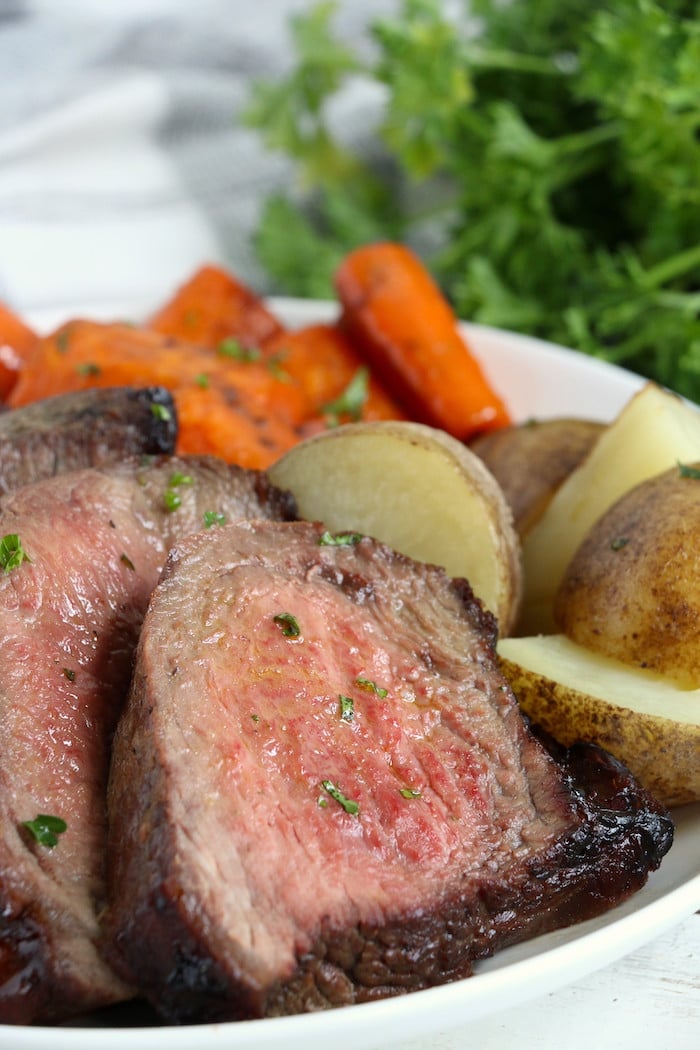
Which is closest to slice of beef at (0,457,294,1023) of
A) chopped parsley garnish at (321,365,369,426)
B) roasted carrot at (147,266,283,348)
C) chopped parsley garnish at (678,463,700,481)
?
chopped parsley garnish at (678,463,700,481)

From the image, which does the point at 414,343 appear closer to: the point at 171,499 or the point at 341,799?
the point at 171,499

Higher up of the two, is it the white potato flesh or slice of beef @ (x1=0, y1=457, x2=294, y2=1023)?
slice of beef @ (x1=0, y1=457, x2=294, y2=1023)

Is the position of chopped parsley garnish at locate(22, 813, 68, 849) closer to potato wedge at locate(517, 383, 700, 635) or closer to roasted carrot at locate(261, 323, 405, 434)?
potato wedge at locate(517, 383, 700, 635)

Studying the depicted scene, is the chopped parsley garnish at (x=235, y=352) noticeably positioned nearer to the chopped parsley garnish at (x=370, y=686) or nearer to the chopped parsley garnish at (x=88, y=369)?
the chopped parsley garnish at (x=88, y=369)

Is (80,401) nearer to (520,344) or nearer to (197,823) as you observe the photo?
(197,823)

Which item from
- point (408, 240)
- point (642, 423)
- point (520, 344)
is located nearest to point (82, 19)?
point (408, 240)

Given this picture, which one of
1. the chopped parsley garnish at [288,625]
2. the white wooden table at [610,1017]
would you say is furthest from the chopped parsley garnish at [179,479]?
the white wooden table at [610,1017]
